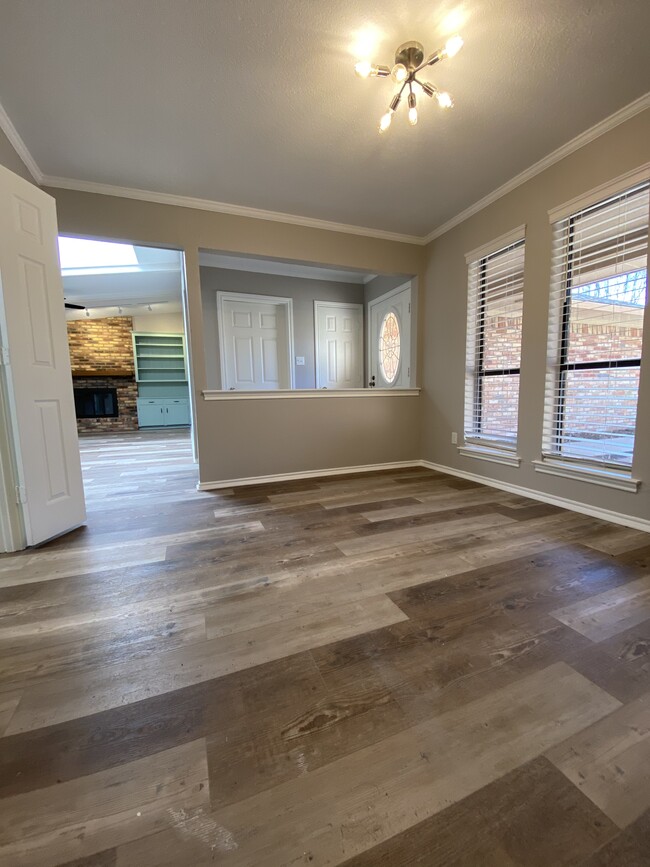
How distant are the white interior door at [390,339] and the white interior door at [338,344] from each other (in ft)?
0.66

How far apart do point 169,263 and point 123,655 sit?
18.0ft

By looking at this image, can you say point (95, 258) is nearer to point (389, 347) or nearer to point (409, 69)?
point (389, 347)

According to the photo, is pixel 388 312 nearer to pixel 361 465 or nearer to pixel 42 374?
pixel 361 465

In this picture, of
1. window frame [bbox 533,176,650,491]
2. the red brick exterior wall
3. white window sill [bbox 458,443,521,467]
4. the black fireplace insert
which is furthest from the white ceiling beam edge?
the black fireplace insert

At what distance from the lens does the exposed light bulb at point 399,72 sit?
1.68m

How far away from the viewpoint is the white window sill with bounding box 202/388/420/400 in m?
3.21

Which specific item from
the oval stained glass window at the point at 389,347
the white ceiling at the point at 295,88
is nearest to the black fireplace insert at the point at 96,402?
the white ceiling at the point at 295,88

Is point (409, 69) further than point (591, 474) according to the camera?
No

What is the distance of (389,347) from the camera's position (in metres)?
4.83

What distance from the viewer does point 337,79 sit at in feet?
5.98

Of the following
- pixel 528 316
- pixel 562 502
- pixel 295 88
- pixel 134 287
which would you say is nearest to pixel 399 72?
pixel 295 88

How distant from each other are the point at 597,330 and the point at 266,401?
2.68 m

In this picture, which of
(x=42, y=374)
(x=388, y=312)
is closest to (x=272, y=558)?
(x=42, y=374)

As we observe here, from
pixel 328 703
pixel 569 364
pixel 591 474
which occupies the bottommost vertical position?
pixel 328 703
